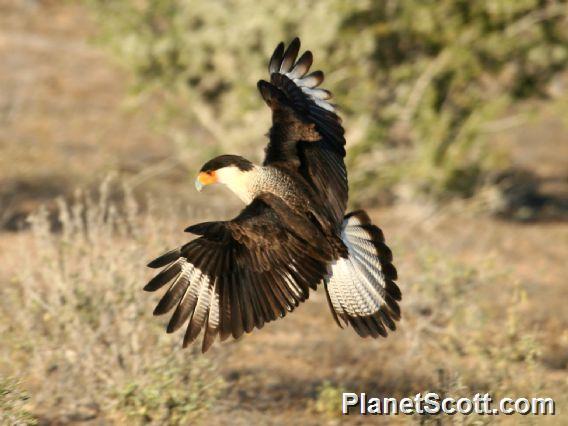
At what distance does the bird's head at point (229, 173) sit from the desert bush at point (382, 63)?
409 centimetres

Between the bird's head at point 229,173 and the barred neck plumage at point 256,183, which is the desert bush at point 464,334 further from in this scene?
the bird's head at point 229,173

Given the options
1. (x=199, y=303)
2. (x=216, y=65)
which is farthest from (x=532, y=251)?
(x=199, y=303)

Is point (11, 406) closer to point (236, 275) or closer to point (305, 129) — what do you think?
point (236, 275)

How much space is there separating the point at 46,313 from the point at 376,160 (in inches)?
203

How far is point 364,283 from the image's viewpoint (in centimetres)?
505

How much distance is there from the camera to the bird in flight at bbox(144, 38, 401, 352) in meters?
4.22

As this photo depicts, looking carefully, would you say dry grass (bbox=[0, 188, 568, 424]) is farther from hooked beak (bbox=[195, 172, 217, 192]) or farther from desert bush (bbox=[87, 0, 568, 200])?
desert bush (bbox=[87, 0, 568, 200])

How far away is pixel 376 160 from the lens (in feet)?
32.3

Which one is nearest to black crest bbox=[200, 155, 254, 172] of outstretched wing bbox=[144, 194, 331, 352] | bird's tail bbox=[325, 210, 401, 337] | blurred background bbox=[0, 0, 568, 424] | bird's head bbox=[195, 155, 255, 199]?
bird's head bbox=[195, 155, 255, 199]

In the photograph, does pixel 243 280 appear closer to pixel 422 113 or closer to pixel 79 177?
pixel 422 113

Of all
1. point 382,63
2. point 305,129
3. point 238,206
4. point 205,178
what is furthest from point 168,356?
point 382,63

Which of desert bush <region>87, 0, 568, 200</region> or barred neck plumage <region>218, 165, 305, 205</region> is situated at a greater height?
desert bush <region>87, 0, 568, 200</region>

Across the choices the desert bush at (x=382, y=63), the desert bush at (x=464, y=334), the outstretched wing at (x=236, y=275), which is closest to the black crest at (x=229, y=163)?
the outstretched wing at (x=236, y=275)

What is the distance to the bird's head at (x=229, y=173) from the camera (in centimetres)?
472
